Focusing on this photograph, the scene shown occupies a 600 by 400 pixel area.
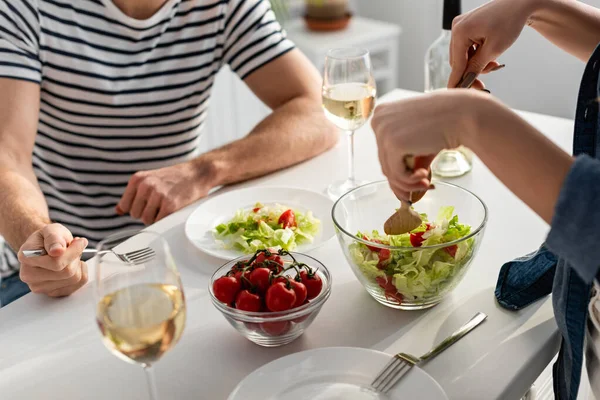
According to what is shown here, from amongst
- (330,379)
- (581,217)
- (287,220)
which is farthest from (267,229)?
(581,217)

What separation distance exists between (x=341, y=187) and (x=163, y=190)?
0.35 meters

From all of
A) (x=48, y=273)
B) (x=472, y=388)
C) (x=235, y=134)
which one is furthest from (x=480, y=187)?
(x=235, y=134)

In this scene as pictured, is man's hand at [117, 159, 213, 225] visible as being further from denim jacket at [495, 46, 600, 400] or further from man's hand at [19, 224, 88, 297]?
denim jacket at [495, 46, 600, 400]

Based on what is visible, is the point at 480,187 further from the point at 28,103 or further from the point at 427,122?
the point at 28,103

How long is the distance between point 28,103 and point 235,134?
1716mm

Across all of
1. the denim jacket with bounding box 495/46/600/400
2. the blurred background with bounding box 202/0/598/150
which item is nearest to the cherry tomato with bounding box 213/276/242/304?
the denim jacket with bounding box 495/46/600/400

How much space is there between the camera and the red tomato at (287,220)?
1.16 meters

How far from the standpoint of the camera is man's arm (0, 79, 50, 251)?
4.08 ft

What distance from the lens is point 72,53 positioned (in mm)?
1594

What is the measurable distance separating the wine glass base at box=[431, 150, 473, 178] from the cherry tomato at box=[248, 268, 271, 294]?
0.60 metres

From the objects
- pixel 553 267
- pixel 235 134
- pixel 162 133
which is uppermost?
pixel 553 267

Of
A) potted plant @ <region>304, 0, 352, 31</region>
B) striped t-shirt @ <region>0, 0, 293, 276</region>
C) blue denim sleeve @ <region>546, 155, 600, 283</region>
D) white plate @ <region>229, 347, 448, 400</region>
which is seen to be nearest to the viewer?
blue denim sleeve @ <region>546, 155, 600, 283</region>

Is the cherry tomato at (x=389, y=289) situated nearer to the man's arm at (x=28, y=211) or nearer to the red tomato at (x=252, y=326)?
the red tomato at (x=252, y=326)

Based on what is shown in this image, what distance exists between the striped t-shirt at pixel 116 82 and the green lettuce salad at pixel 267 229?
60 centimetres
